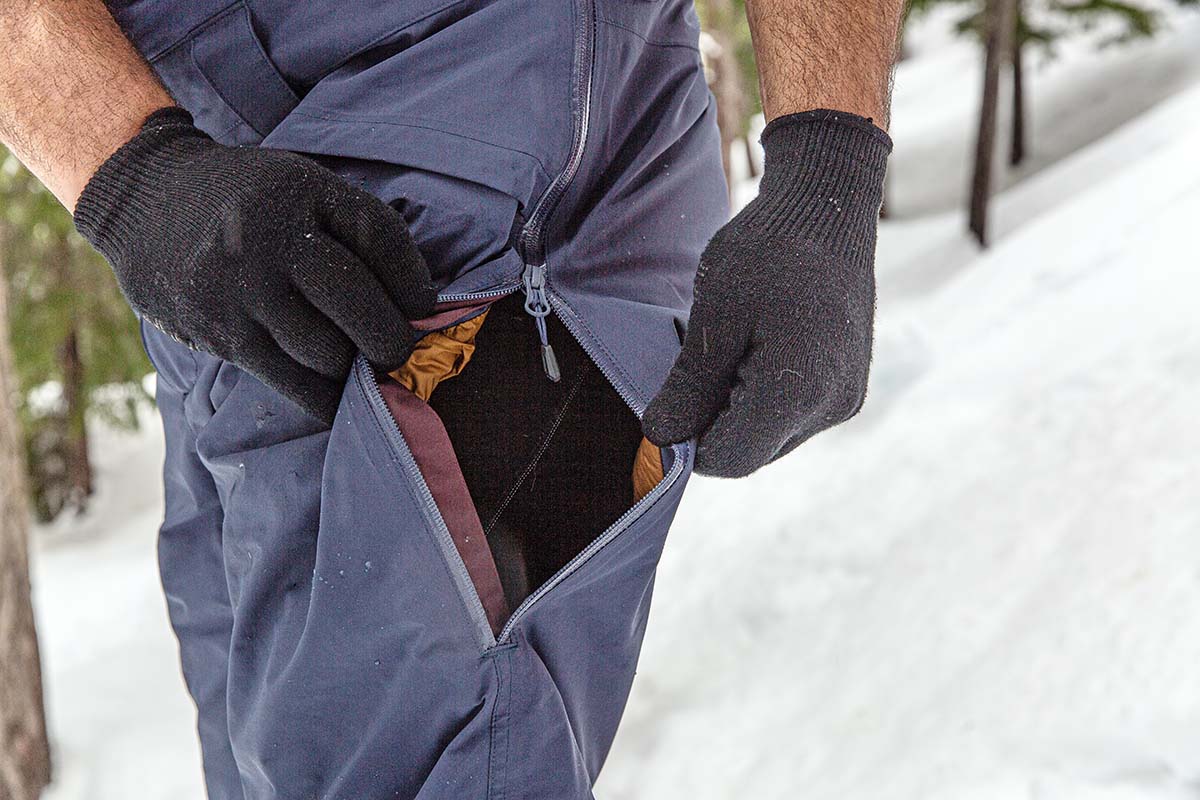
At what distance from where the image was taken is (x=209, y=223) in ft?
3.49

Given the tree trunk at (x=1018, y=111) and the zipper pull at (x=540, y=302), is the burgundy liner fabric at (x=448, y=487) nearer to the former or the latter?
the zipper pull at (x=540, y=302)

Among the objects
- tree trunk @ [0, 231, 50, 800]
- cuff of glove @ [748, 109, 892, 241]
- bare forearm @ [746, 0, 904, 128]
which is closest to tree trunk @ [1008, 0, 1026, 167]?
tree trunk @ [0, 231, 50, 800]

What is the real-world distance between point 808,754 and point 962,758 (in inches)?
16.1

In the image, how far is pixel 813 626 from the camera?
3059 millimetres

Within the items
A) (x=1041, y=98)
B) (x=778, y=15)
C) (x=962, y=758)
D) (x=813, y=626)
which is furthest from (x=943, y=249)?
(x=778, y=15)

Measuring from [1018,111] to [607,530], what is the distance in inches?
564

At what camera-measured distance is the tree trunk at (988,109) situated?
10.4 m

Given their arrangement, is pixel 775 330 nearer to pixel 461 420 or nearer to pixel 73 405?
pixel 461 420

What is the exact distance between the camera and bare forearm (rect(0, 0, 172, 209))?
120 cm

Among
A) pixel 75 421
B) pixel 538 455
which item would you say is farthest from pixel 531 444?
pixel 75 421

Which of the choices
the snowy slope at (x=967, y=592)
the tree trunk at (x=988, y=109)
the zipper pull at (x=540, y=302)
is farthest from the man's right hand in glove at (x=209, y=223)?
the tree trunk at (x=988, y=109)

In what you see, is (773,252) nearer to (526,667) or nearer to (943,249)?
(526,667)

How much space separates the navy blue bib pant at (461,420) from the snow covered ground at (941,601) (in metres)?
1.30

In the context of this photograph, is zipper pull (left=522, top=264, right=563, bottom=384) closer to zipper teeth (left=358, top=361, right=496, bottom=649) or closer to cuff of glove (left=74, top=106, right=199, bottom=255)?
zipper teeth (left=358, top=361, right=496, bottom=649)
